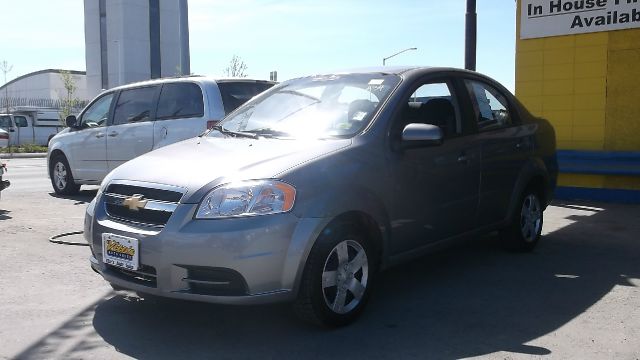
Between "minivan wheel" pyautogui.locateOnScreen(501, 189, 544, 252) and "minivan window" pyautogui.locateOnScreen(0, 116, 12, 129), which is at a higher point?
"minivan window" pyautogui.locateOnScreen(0, 116, 12, 129)

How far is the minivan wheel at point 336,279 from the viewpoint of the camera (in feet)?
12.4

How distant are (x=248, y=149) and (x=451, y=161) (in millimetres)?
1610

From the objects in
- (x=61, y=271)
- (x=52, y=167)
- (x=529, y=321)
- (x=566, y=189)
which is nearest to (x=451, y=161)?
(x=529, y=321)

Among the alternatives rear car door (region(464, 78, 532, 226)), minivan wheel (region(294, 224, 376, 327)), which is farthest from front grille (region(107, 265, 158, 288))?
rear car door (region(464, 78, 532, 226))

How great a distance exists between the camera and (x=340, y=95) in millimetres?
4789

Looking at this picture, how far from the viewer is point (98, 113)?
10070 millimetres

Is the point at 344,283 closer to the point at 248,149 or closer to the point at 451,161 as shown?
the point at 248,149

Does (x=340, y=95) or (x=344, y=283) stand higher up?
(x=340, y=95)

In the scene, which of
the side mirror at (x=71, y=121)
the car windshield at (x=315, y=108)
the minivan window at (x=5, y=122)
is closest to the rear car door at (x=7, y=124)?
the minivan window at (x=5, y=122)

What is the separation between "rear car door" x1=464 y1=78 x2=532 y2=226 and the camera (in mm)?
5359

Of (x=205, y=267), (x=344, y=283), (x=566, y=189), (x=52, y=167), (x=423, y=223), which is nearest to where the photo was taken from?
(x=205, y=267)

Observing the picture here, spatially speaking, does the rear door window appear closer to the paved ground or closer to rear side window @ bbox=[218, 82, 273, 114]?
rear side window @ bbox=[218, 82, 273, 114]

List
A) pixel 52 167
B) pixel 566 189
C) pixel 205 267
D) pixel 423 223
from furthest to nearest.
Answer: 1. pixel 52 167
2. pixel 566 189
3. pixel 423 223
4. pixel 205 267

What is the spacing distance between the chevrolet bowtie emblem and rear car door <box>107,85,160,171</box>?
5103 millimetres
